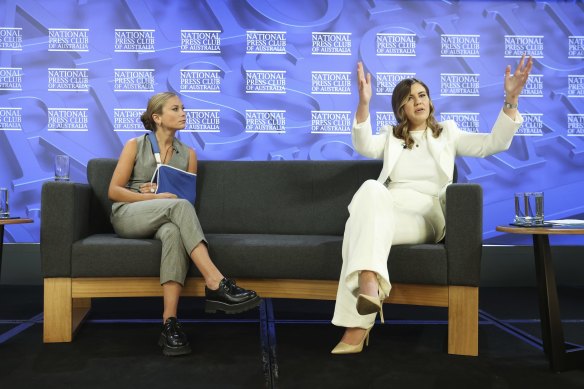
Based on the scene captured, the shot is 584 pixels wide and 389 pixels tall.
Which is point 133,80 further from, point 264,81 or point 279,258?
point 279,258

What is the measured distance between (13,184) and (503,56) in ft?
12.9

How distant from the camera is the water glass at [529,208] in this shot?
7.09 feet

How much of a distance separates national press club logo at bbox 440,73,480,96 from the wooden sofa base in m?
2.39

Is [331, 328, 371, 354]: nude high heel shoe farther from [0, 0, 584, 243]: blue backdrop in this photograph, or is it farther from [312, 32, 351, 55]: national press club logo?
[312, 32, 351, 55]: national press club logo

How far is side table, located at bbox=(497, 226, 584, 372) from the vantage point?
1.97 meters

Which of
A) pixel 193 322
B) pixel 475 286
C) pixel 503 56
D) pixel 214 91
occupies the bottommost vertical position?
pixel 193 322

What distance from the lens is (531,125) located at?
4.15 meters

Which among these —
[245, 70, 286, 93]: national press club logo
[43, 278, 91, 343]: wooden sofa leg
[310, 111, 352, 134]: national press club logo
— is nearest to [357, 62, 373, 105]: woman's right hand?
[43, 278, 91, 343]: wooden sofa leg

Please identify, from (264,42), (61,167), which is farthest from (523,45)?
(61,167)

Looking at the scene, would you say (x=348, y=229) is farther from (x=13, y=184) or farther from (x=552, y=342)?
(x=13, y=184)

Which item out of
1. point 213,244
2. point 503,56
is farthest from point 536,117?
point 213,244

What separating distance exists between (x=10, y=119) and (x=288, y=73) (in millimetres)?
2152

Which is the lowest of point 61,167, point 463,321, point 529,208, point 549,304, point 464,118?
point 463,321

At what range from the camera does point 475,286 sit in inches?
85.7
